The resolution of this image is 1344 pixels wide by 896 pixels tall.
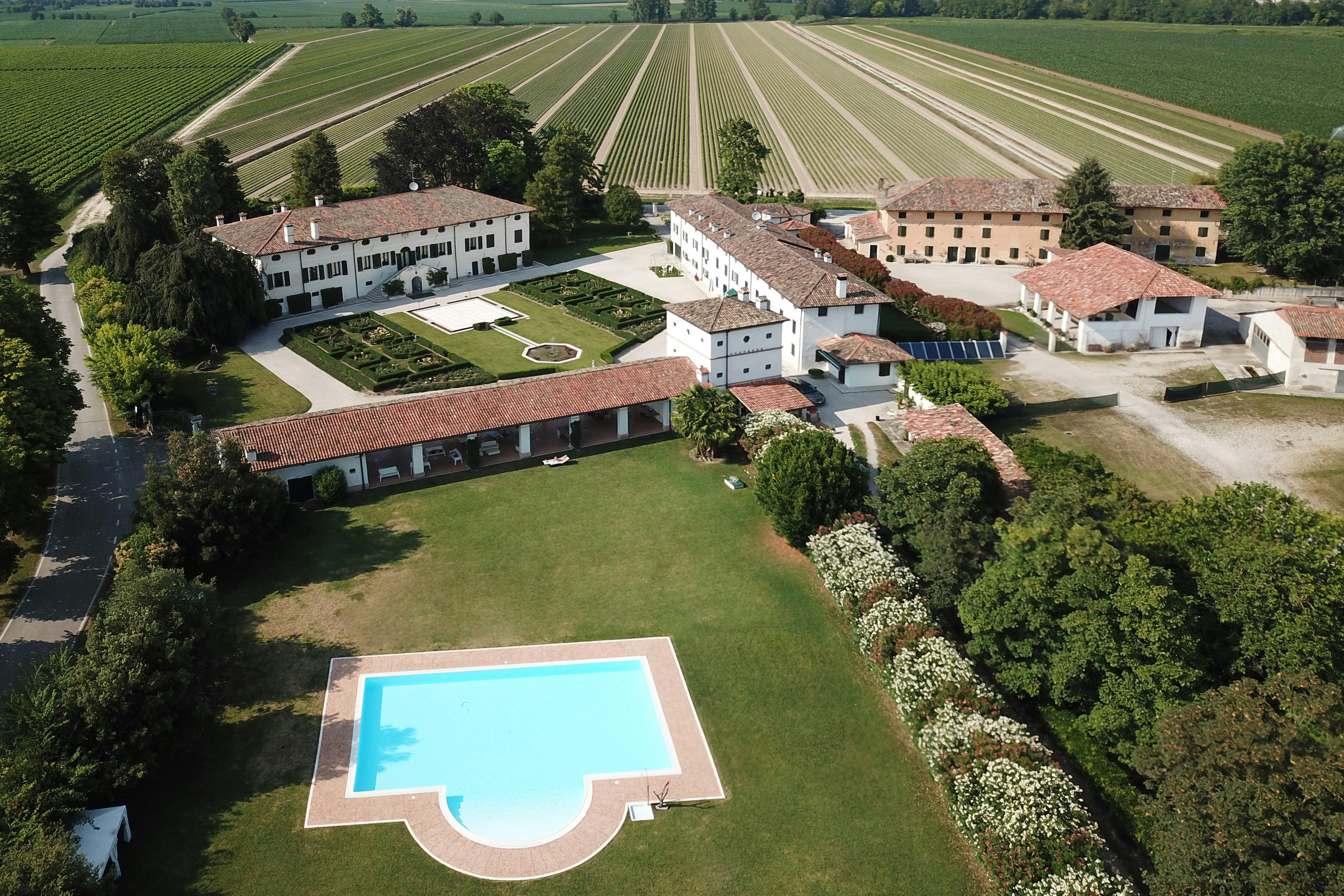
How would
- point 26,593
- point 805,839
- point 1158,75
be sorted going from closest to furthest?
point 805,839 < point 26,593 < point 1158,75

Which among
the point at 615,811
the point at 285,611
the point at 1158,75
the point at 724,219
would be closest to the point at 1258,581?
the point at 615,811

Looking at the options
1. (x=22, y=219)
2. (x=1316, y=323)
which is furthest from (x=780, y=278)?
(x=22, y=219)

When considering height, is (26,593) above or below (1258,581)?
below

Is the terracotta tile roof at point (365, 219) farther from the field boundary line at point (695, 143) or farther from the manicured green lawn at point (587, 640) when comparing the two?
the field boundary line at point (695, 143)

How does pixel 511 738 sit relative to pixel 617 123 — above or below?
below

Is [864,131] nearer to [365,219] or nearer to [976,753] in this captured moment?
[365,219]

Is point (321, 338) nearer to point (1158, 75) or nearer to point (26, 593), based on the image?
point (26, 593)

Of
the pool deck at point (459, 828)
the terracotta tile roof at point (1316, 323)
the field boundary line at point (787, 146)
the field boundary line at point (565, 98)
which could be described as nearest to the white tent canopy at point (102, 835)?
the pool deck at point (459, 828)
